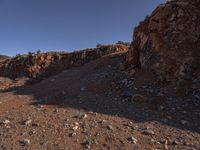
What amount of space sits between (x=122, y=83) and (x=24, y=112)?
182 inches

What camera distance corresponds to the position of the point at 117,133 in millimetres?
7945

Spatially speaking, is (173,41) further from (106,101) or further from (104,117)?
(104,117)

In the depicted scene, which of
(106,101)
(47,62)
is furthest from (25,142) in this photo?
(47,62)

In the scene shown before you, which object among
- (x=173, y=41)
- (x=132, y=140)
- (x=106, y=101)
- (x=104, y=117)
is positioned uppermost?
(x=173, y=41)

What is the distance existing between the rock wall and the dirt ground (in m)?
11.6

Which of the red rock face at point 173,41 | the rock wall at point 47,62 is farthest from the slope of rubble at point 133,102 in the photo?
the rock wall at point 47,62

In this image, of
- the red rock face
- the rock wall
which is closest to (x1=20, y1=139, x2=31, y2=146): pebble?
the red rock face

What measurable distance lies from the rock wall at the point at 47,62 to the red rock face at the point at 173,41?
990 centimetres

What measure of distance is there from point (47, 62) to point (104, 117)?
20009mm

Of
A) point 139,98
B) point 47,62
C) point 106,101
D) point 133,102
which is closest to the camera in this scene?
point 133,102

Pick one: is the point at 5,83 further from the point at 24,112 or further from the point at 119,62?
the point at 24,112

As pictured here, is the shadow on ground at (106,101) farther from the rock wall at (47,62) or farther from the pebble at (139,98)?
the rock wall at (47,62)

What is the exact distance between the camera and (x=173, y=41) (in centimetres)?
1263

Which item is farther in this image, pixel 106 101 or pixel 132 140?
pixel 106 101
